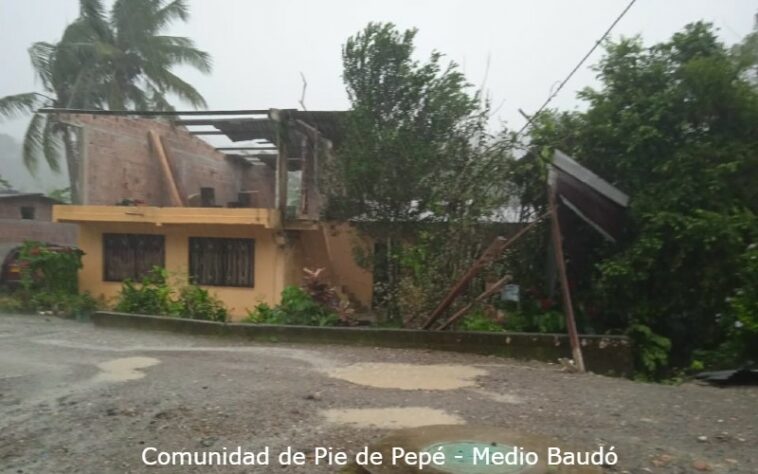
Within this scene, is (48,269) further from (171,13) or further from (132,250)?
(171,13)

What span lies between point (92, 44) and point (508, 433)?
65.8ft

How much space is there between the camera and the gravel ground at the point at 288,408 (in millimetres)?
4438

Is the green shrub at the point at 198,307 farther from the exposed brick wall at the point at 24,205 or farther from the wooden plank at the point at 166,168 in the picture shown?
the exposed brick wall at the point at 24,205

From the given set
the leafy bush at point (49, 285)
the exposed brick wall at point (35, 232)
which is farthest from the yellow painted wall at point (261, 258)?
the exposed brick wall at point (35, 232)

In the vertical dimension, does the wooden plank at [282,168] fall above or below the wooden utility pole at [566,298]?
above

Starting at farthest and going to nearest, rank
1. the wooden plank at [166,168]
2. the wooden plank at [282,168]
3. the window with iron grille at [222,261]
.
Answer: the wooden plank at [166,168] < the window with iron grille at [222,261] < the wooden plank at [282,168]

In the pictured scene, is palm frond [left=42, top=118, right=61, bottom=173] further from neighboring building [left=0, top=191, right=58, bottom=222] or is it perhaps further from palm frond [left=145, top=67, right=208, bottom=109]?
palm frond [left=145, top=67, right=208, bottom=109]

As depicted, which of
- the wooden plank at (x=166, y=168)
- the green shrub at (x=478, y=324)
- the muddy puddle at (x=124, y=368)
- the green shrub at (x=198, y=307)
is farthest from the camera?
the wooden plank at (x=166, y=168)

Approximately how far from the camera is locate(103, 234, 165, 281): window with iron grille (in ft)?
48.1

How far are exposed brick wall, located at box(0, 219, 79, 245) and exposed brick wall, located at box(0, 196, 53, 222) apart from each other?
0.84 m

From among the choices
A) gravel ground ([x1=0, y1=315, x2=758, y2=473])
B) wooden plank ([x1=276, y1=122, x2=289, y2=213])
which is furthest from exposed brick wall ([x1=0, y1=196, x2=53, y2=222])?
gravel ground ([x1=0, y1=315, x2=758, y2=473])

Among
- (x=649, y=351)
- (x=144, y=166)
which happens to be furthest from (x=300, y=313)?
(x=144, y=166)

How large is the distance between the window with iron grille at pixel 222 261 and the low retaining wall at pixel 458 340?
3.69m

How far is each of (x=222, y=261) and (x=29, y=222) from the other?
9165 mm
